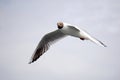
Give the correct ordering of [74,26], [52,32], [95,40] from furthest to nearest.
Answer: [52,32] → [74,26] → [95,40]

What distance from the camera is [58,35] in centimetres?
991

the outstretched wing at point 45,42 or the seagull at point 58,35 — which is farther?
the outstretched wing at point 45,42

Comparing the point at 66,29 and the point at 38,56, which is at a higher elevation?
the point at 66,29

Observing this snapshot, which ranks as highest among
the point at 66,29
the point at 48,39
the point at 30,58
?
the point at 66,29

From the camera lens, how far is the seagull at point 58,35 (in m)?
8.61

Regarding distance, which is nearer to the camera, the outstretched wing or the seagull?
the seagull

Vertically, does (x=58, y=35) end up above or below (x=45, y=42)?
above

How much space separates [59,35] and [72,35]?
128 cm

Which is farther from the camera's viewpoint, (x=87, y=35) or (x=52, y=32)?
(x=52, y=32)

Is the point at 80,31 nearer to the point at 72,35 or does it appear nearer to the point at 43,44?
the point at 72,35

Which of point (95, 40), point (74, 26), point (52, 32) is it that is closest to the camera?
point (95, 40)

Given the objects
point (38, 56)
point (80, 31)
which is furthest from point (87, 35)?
point (38, 56)

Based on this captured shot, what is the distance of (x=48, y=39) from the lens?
32.7 ft

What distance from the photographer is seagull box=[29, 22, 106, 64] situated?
28.2ft
